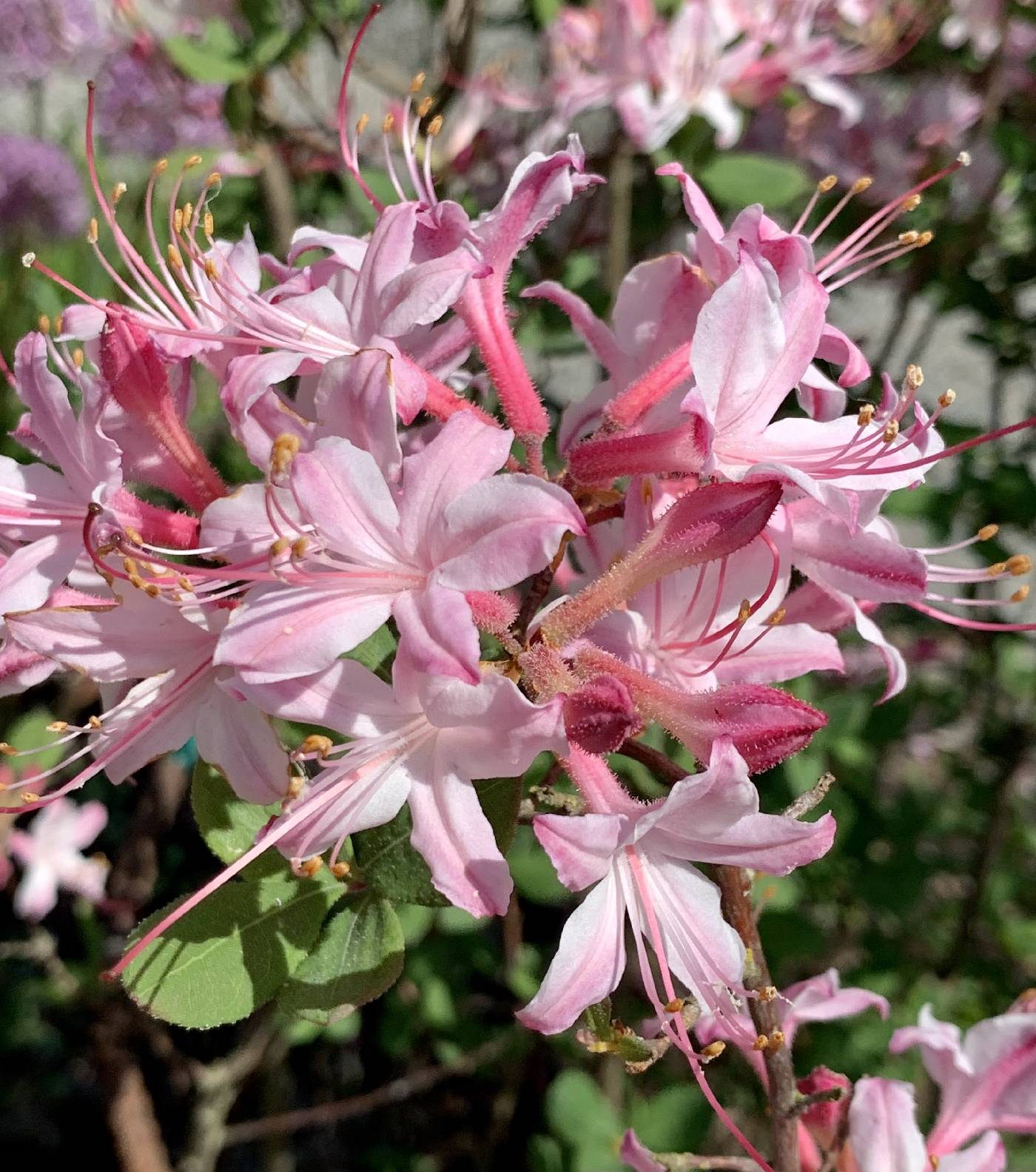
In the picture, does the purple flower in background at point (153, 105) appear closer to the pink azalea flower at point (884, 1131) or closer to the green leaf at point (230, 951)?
the green leaf at point (230, 951)

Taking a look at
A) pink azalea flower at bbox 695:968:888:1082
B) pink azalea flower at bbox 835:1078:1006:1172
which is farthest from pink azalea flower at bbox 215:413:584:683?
pink azalea flower at bbox 835:1078:1006:1172

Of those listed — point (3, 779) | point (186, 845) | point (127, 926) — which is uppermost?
point (3, 779)

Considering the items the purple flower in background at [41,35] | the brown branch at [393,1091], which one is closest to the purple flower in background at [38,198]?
the purple flower in background at [41,35]

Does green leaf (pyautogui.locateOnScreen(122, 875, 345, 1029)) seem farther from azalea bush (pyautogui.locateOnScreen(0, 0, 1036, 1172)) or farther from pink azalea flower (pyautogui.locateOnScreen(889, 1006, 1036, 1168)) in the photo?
pink azalea flower (pyautogui.locateOnScreen(889, 1006, 1036, 1168))

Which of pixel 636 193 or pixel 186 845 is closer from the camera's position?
pixel 636 193

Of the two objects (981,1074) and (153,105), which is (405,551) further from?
(153,105)

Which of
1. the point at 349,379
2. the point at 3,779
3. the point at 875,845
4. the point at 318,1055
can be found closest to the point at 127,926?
the point at 3,779

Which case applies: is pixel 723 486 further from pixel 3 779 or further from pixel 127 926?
pixel 127 926
